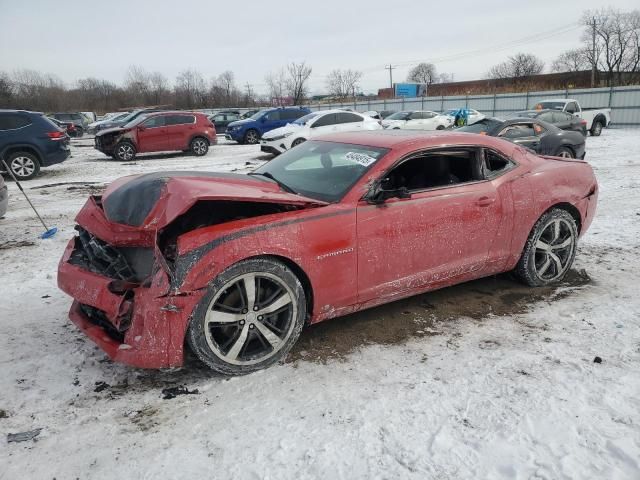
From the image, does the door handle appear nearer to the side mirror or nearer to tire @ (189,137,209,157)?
the side mirror

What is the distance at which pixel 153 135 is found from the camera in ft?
51.1

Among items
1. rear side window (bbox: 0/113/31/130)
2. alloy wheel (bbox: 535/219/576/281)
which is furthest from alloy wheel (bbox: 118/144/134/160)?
alloy wheel (bbox: 535/219/576/281)

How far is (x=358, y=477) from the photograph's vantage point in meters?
2.09

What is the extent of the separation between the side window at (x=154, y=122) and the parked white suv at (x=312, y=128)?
359 cm

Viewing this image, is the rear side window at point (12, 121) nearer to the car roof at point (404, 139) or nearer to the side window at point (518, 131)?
the car roof at point (404, 139)

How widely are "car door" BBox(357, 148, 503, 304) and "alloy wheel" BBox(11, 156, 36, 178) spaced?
11165 mm

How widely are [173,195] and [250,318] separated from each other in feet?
2.99

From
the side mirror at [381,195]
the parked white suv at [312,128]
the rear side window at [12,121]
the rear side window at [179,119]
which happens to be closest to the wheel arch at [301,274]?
the side mirror at [381,195]

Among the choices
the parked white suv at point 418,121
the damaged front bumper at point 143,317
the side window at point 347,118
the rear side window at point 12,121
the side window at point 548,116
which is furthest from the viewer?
the parked white suv at point 418,121

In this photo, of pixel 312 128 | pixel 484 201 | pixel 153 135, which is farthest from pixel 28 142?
pixel 484 201

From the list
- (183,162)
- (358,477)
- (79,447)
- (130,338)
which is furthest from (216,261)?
(183,162)

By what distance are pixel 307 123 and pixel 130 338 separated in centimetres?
1338

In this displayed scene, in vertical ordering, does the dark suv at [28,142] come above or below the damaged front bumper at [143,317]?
above

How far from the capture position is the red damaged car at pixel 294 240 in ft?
8.94
